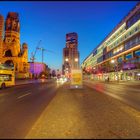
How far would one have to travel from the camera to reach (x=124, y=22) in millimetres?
76688

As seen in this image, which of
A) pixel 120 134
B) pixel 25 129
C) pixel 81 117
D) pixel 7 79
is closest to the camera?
pixel 120 134

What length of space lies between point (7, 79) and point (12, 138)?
3280cm

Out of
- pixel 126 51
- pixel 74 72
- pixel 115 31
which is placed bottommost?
pixel 74 72

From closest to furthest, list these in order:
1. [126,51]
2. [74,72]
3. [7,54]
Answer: [74,72] → [126,51] → [7,54]

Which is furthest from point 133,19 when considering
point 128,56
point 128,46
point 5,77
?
point 5,77

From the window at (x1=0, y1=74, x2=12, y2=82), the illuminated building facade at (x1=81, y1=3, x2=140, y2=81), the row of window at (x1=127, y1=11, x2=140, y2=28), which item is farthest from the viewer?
the illuminated building facade at (x1=81, y1=3, x2=140, y2=81)

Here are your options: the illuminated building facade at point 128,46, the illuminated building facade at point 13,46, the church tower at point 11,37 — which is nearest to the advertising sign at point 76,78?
the illuminated building facade at point 128,46

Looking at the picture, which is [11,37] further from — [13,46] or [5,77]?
[5,77]

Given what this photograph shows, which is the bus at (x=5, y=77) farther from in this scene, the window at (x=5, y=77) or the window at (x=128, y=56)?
the window at (x=128, y=56)

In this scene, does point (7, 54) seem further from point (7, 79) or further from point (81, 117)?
point (81, 117)

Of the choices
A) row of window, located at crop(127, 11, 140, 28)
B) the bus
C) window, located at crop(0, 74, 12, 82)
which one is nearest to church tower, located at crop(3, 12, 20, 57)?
row of window, located at crop(127, 11, 140, 28)

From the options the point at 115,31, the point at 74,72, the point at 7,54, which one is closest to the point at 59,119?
the point at 74,72

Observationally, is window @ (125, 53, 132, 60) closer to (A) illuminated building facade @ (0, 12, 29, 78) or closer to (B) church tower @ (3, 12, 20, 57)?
(A) illuminated building facade @ (0, 12, 29, 78)

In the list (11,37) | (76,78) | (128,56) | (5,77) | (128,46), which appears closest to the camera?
(76,78)
